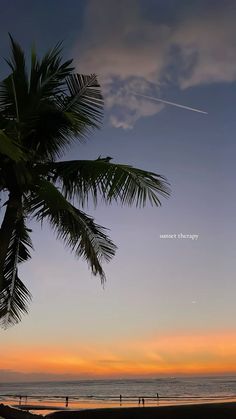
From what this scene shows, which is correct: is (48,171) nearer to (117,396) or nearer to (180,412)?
(180,412)

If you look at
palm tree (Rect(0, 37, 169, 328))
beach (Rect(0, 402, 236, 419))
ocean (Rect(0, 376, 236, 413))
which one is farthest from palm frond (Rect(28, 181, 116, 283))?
ocean (Rect(0, 376, 236, 413))

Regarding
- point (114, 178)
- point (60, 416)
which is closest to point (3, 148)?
point (114, 178)

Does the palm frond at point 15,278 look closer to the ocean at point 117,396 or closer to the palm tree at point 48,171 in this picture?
the palm tree at point 48,171

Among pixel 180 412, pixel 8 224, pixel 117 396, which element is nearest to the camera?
pixel 180 412

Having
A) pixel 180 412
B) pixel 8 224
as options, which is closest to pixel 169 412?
pixel 180 412

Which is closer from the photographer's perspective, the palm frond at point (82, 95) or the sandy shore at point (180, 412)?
the sandy shore at point (180, 412)

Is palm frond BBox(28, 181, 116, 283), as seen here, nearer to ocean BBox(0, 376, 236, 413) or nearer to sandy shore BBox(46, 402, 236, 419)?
sandy shore BBox(46, 402, 236, 419)

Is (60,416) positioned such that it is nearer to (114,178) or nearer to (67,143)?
(114,178)

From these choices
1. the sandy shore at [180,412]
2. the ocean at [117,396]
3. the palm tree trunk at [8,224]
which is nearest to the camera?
the sandy shore at [180,412]

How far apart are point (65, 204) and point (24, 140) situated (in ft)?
5.94

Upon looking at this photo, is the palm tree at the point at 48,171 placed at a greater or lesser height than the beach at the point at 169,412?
greater

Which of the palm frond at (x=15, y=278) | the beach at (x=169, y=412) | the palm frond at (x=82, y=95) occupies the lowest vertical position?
the beach at (x=169, y=412)

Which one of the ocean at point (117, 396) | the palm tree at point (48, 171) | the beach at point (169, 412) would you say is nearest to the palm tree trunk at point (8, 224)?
the palm tree at point (48, 171)

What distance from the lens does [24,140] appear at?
778 cm
